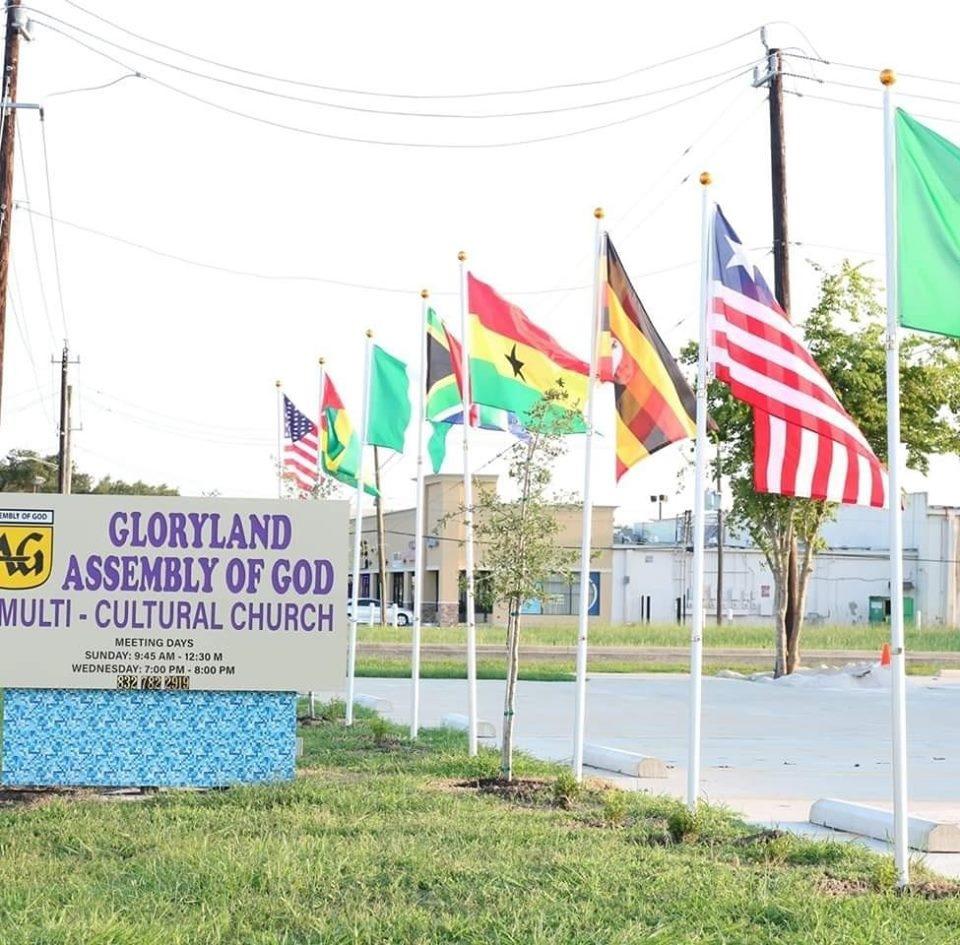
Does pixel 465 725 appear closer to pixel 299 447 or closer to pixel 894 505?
pixel 299 447

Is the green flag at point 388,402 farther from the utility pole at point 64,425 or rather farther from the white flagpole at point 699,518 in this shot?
the utility pole at point 64,425

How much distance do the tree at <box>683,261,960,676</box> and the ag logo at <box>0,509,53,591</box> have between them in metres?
20.0

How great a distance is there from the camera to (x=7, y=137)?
28.5m

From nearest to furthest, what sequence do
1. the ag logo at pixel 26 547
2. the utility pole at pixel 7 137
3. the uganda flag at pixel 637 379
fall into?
the uganda flag at pixel 637 379, the ag logo at pixel 26 547, the utility pole at pixel 7 137

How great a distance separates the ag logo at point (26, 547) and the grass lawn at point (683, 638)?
34.5 metres

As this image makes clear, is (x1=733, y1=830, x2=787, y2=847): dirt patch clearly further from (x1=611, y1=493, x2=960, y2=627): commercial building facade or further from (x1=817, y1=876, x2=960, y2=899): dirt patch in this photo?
(x1=611, y1=493, x2=960, y2=627): commercial building facade

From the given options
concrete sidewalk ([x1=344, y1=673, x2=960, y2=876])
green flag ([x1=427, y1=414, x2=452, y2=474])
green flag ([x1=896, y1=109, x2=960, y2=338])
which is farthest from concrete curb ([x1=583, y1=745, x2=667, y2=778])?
green flag ([x1=896, y1=109, x2=960, y2=338])

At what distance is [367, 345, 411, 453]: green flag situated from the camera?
19.9 m

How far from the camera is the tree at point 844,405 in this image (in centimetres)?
3266

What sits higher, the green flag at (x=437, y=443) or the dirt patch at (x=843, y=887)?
the green flag at (x=437, y=443)

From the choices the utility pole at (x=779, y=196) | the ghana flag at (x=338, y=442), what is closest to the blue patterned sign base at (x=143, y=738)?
the ghana flag at (x=338, y=442)

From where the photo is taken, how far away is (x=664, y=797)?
13469 millimetres

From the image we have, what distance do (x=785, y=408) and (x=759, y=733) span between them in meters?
11.8

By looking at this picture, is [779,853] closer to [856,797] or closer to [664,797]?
[664,797]
